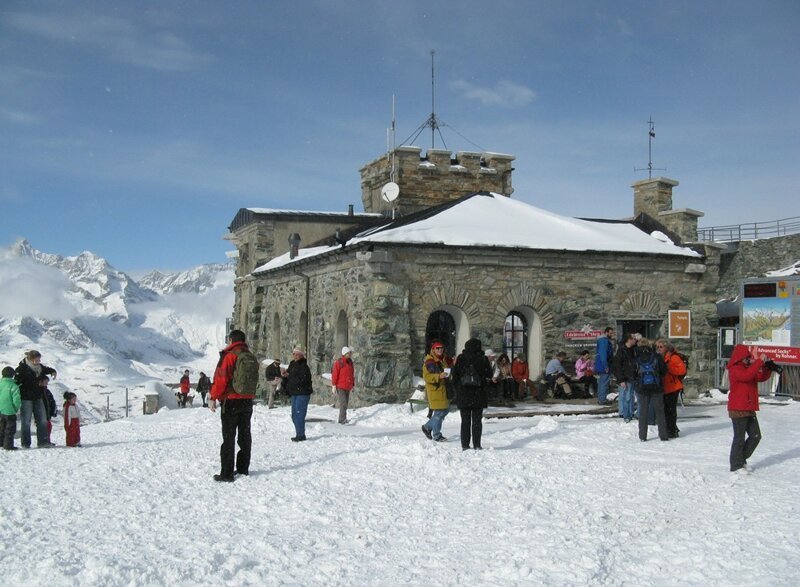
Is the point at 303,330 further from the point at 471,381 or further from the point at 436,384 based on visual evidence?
the point at 471,381

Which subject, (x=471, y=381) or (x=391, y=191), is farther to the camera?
(x=391, y=191)

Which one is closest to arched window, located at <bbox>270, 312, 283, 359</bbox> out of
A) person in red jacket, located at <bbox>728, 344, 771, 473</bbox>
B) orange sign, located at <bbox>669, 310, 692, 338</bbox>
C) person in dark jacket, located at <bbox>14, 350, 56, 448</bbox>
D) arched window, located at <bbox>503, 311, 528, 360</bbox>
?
arched window, located at <bbox>503, 311, 528, 360</bbox>

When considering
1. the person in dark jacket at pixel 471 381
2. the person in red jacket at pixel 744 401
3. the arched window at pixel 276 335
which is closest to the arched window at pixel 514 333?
the person in dark jacket at pixel 471 381

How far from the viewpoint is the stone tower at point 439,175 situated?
81.9 feet

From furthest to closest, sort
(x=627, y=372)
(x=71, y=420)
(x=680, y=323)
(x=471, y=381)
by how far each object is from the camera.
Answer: (x=680, y=323) < (x=627, y=372) < (x=71, y=420) < (x=471, y=381)

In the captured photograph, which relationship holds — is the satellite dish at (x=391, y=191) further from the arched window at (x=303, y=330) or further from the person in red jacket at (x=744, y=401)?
the person in red jacket at (x=744, y=401)

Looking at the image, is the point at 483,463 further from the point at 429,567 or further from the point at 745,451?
the point at 429,567

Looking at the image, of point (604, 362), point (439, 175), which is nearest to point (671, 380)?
point (604, 362)

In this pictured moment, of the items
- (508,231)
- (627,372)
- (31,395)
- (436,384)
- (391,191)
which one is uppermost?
(391,191)

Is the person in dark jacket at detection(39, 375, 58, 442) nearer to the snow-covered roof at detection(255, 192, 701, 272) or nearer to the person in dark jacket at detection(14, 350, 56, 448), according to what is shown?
the person in dark jacket at detection(14, 350, 56, 448)

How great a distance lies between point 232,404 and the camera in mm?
9336

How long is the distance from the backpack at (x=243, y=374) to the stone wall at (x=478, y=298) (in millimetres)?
7855

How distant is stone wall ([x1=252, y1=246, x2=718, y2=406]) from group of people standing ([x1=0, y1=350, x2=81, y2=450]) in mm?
6191

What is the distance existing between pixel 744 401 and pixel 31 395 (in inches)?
400
